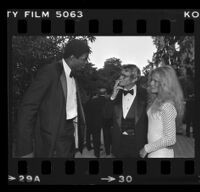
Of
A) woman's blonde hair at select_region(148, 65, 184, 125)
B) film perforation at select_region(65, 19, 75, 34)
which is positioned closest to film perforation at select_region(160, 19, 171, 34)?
woman's blonde hair at select_region(148, 65, 184, 125)

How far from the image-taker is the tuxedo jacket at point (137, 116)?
5902mm

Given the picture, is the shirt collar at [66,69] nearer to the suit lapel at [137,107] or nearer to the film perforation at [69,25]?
the film perforation at [69,25]

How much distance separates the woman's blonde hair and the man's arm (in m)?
1.44

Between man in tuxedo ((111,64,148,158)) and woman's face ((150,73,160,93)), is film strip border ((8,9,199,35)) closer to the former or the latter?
man in tuxedo ((111,64,148,158))

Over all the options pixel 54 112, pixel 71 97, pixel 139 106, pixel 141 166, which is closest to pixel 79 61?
pixel 71 97

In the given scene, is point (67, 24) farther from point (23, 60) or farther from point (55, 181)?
point (55, 181)

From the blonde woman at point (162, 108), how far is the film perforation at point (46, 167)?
4.64ft

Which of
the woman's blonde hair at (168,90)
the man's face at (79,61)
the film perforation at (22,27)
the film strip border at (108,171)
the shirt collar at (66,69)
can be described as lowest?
the film strip border at (108,171)

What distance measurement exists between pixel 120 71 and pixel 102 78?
274 mm

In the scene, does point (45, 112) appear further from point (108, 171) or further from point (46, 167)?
point (108, 171)

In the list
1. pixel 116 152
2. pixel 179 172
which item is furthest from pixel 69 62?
pixel 179 172

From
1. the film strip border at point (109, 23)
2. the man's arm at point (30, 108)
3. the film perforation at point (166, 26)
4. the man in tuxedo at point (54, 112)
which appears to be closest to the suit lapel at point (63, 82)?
the man in tuxedo at point (54, 112)

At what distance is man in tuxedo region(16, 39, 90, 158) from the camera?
587cm

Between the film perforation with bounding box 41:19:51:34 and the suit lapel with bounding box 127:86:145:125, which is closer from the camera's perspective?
the suit lapel with bounding box 127:86:145:125
